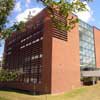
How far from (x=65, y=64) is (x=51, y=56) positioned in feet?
10.9

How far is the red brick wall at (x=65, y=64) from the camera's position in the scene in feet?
74.5

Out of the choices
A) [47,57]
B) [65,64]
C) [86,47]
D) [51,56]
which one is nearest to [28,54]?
[47,57]

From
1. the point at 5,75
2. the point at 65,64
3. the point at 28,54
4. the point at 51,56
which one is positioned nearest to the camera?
the point at 5,75

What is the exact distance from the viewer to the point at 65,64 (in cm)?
2448

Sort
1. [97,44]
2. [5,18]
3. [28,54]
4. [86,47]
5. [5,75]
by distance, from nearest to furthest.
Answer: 1. [5,18]
2. [5,75]
3. [28,54]
4. [86,47]
5. [97,44]

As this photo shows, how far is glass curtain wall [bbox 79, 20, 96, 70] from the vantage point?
1144 inches

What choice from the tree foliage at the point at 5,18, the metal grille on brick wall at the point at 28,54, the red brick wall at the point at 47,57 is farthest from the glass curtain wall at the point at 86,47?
the tree foliage at the point at 5,18

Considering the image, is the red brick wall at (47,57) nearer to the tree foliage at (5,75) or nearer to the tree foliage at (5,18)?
the tree foliage at (5,75)

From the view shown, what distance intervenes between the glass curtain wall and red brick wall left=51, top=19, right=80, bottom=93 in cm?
207

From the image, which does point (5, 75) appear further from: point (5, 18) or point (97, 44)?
point (97, 44)

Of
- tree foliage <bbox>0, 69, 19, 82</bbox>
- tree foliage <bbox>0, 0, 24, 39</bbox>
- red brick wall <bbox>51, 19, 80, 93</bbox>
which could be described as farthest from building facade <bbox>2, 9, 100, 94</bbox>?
tree foliage <bbox>0, 0, 24, 39</bbox>

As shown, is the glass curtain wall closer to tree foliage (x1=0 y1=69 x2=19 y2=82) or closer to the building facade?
the building facade

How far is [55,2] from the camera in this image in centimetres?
839

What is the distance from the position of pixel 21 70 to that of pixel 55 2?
2307 centimetres
